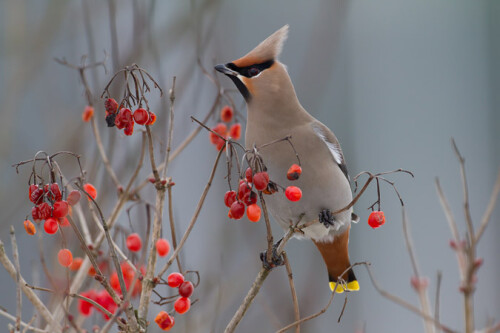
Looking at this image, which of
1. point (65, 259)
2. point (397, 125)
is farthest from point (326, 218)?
point (397, 125)

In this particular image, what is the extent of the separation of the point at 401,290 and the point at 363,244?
63cm

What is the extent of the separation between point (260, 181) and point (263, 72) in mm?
844

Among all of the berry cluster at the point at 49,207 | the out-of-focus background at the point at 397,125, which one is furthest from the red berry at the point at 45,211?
the out-of-focus background at the point at 397,125

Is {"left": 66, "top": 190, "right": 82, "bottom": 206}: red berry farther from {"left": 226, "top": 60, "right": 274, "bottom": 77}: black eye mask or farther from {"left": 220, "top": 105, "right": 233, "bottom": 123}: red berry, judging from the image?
{"left": 226, "top": 60, "right": 274, "bottom": 77}: black eye mask

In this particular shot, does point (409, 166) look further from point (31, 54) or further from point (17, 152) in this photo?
point (31, 54)

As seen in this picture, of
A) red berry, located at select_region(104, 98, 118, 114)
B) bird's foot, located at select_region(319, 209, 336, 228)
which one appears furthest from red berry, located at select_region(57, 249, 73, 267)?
bird's foot, located at select_region(319, 209, 336, 228)

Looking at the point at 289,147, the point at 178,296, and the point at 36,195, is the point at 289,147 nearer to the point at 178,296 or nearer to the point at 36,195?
Answer: the point at 178,296

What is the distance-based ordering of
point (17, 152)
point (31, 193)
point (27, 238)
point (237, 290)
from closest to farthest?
point (31, 193), point (237, 290), point (17, 152), point (27, 238)

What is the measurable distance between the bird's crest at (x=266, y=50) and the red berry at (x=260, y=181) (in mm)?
728

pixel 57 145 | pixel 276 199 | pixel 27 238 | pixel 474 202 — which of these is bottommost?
pixel 474 202

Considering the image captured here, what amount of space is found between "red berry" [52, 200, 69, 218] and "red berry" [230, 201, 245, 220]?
35cm

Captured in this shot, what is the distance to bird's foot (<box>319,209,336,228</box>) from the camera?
2.29m

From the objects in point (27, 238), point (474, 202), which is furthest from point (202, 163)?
point (474, 202)

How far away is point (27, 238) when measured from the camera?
4680 mm
